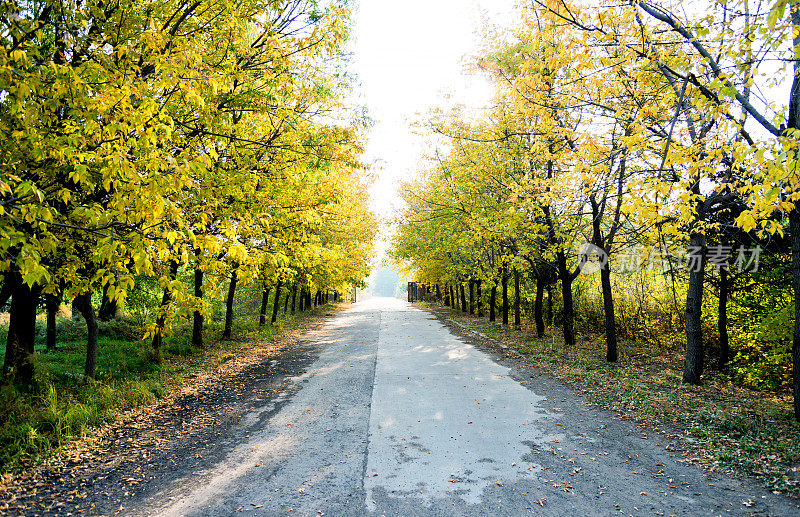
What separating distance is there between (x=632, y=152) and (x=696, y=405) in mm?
4655

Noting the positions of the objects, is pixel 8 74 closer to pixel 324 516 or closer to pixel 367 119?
pixel 324 516

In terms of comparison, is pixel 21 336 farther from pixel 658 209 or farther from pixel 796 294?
pixel 796 294

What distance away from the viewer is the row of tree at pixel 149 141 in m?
4.04

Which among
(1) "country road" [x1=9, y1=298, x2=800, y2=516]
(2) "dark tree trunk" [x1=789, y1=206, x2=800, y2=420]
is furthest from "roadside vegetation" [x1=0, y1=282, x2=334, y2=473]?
(2) "dark tree trunk" [x1=789, y1=206, x2=800, y2=420]

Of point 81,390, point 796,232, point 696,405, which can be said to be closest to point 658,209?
point 796,232

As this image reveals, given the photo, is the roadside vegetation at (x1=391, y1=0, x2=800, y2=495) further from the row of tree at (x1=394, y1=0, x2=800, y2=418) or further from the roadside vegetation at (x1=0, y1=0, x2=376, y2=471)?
the roadside vegetation at (x1=0, y1=0, x2=376, y2=471)

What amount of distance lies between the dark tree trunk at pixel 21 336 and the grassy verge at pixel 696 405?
10.0 metres

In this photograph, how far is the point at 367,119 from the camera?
36.3 feet

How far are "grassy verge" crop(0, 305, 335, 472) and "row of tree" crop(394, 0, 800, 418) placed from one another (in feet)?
26.7

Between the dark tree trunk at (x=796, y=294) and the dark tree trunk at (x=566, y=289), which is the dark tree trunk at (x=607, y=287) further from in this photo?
the dark tree trunk at (x=796, y=294)

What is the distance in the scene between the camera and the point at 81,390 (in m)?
6.88

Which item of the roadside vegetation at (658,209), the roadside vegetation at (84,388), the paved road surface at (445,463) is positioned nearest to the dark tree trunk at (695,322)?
the roadside vegetation at (658,209)

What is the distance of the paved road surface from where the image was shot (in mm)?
3805

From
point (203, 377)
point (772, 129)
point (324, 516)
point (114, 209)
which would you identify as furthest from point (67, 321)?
point (772, 129)
